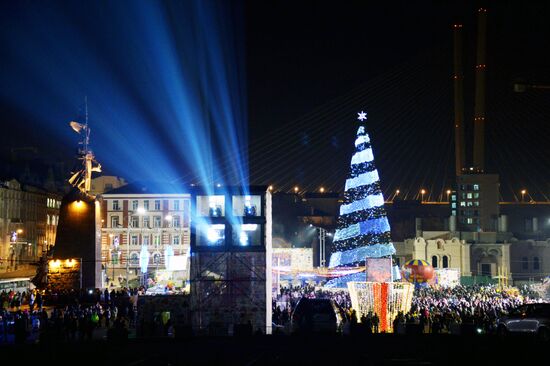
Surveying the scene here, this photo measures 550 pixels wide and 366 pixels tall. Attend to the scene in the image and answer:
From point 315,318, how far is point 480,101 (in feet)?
349

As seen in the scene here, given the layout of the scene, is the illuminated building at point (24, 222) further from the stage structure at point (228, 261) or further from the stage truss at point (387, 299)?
the stage truss at point (387, 299)

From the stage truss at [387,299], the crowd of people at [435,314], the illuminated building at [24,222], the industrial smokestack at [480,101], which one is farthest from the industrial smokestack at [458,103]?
the stage truss at [387,299]

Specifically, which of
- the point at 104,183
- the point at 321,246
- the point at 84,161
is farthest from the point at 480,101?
the point at 84,161

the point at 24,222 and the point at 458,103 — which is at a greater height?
the point at 458,103

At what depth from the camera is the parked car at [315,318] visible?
29359 millimetres

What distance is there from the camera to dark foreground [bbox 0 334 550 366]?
60.2 feet

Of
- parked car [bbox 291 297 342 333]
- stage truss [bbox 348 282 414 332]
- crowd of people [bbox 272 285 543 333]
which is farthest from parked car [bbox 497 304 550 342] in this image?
stage truss [bbox 348 282 414 332]

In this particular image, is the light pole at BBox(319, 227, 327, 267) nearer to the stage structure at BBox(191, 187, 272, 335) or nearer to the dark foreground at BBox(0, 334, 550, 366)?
the stage structure at BBox(191, 187, 272, 335)

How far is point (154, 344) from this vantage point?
25.1 metres

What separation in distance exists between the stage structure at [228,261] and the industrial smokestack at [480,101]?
97.8m

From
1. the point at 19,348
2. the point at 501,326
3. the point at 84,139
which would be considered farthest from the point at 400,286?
the point at 84,139

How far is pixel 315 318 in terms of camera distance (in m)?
29.5

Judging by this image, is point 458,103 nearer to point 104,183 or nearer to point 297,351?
point 104,183

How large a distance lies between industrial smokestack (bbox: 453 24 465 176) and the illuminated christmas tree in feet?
233
